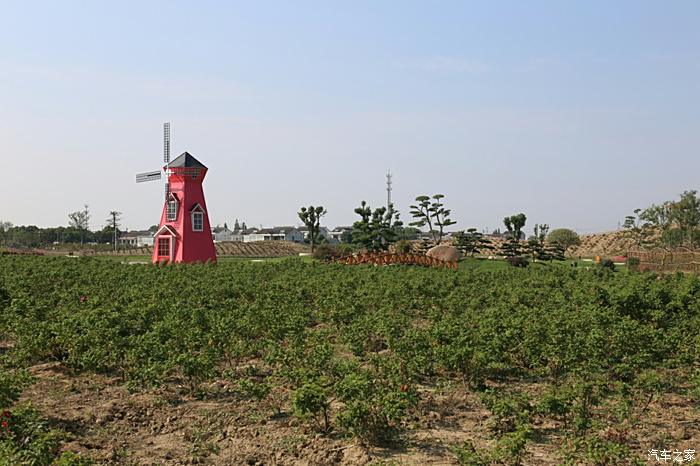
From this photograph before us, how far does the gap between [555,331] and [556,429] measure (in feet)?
9.92

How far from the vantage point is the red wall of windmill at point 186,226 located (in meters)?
38.1

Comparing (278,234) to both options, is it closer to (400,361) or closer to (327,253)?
(327,253)

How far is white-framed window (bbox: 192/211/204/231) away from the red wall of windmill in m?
0.17

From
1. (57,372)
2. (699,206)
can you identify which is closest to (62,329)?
(57,372)

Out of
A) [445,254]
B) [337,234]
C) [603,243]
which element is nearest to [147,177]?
[445,254]

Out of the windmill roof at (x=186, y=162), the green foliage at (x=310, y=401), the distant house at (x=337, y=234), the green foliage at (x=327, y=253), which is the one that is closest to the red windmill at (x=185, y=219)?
the windmill roof at (x=186, y=162)

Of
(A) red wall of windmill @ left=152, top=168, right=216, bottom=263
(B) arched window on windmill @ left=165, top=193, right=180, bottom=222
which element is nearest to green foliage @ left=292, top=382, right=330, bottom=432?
(A) red wall of windmill @ left=152, top=168, right=216, bottom=263

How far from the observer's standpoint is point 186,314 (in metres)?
12.5

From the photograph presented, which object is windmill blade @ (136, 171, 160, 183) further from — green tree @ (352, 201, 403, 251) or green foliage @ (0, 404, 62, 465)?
green foliage @ (0, 404, 62, 465)

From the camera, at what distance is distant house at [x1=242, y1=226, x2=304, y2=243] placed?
124 meters

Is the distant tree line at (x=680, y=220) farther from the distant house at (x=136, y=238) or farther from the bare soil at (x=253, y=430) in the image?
the distant house at (x=136, y=238)

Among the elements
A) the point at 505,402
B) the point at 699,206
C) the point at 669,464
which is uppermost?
the point at 699,206

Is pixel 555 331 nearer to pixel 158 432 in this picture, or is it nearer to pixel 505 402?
pixel 505 402

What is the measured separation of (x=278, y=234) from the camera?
127250 millimetres
